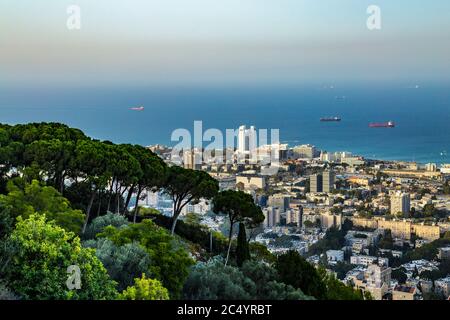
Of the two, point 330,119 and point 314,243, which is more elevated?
point 330,119

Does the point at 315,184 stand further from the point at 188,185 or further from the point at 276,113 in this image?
the point at 276,113

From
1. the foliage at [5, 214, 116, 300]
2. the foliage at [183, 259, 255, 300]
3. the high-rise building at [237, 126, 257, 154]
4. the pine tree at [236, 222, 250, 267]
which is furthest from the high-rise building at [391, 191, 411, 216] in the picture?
the foliage at [5, 214, 116, 300]

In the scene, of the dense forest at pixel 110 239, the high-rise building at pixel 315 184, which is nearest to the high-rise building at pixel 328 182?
the high-rise building at pixel 315 184

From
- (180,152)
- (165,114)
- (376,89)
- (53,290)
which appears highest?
(376,89)

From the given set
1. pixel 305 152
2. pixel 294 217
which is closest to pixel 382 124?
pixel 305 152

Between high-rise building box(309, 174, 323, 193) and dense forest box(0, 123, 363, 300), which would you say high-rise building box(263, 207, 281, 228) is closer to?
high-rise building box(309, 174, 323, 193)

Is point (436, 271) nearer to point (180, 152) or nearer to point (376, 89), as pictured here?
point (180, 152)
